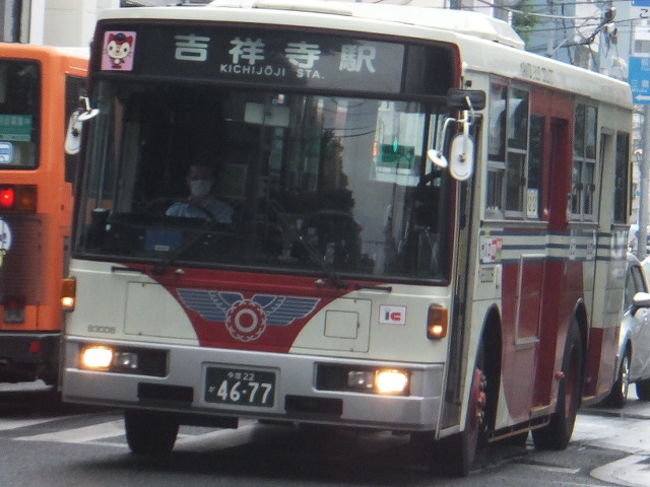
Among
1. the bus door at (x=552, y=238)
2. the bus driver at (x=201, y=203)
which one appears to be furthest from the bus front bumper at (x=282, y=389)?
the bus door at (x=552, y=238)

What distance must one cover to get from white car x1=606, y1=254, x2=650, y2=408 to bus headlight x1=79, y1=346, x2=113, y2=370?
31.0 ft

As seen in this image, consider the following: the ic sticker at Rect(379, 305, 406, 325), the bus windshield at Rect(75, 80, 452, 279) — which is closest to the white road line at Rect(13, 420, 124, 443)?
the bus windshield at Rect(75, 80, 452, 279)

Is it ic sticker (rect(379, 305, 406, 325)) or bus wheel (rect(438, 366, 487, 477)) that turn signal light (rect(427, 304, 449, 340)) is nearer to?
ic sticker (rect(379, 305, 406, 325))

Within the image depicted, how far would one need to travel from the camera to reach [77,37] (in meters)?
29.0

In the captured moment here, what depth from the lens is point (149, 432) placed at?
1169cm

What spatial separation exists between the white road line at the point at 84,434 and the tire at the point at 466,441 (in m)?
2.74

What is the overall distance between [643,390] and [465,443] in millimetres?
10449

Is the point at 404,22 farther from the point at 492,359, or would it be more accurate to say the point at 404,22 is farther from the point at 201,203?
the point at 492,359

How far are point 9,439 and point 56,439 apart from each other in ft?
1.08

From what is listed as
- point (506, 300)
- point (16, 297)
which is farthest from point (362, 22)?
point (16, 297)

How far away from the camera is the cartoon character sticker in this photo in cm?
1068

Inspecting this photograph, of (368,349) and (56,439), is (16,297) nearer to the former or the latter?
(56,439)

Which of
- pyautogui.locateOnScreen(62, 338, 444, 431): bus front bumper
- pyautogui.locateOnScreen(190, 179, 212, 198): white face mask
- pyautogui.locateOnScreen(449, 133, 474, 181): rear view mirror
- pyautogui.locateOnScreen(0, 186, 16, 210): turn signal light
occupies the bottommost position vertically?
pyautogui.locateOnScreen(62, 338, 444, 431): bus front bumper

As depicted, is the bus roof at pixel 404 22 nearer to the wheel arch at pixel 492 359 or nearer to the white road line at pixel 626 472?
the wheel arch at pixel 492 359
